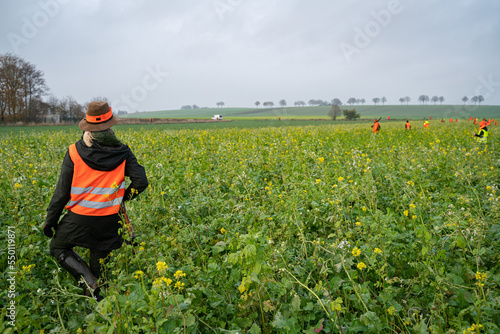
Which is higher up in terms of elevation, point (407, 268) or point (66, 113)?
point (66, 113)

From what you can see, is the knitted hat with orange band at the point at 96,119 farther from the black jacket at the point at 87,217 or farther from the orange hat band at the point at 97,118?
the black jacket at the point at 87,217

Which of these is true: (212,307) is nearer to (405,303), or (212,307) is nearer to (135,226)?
(405,303)

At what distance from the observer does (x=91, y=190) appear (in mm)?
3051

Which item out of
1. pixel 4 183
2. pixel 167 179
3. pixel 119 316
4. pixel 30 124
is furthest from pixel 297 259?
pixel 30 124

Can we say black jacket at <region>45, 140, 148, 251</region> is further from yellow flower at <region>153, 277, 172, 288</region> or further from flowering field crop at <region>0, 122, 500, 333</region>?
yellow flower at <region>153, 277, 172, 288</region>

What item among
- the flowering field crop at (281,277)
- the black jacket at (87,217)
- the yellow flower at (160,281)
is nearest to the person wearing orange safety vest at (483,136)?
the flowering field crop at (281,277)

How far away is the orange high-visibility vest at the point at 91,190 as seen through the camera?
118 inches

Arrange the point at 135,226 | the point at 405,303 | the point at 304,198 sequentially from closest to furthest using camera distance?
the point at 405,303 < the point at 135,226 < the point at 304,198

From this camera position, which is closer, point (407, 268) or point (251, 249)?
point (251, 249)

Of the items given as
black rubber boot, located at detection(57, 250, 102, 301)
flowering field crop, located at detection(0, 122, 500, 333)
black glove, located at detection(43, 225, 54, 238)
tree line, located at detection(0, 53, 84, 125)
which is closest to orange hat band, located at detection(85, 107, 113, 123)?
black glove, located at detection(43, 225, 54, 238)

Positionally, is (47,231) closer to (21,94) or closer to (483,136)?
(483,136)

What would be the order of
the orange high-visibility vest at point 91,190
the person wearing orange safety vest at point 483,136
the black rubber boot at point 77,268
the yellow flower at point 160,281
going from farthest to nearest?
the person wearing orange safety vest at point 483,136 → the black rubber boot at point 77,268 → the orange high-visibility vest at point 91,190 → the yellow flower at point 160,281

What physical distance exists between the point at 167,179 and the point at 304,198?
2.94 metres

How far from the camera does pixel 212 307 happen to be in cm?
266
